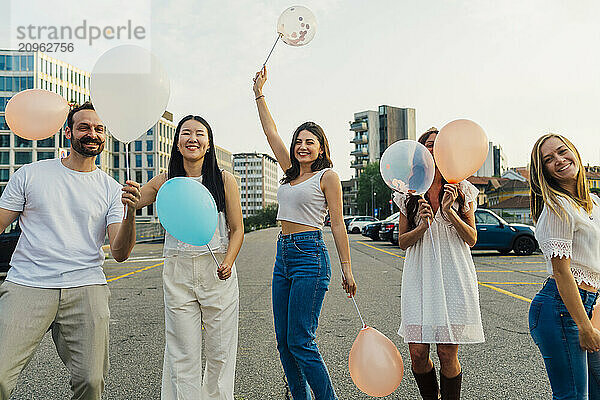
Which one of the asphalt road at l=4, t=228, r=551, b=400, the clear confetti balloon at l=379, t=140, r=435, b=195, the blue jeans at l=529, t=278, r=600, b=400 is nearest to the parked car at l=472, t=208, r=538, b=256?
the asphalt road at l=4, t=228, r=551, b=400

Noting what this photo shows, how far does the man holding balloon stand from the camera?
276cm

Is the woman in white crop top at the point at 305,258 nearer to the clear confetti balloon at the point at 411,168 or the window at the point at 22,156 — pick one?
the clear confetti balloon at the point at 411,168

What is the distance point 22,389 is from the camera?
4.24m

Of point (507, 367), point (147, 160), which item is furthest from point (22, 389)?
point (147, 160)

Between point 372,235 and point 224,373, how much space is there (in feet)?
89.1

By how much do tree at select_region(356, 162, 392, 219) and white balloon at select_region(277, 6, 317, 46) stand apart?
7881cm

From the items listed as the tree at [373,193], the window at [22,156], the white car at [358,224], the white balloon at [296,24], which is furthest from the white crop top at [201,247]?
the window at [22,156]

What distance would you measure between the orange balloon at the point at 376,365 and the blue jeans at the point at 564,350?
0.94m

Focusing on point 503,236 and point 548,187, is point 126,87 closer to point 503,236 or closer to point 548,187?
point 548,187

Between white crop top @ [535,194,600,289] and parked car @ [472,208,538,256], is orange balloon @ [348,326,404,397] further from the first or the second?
parked car @ [472,208,538,256]

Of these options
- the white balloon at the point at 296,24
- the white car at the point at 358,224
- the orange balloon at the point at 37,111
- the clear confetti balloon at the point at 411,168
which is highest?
the white balloon at the point at 296,24

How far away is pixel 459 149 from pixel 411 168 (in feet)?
1.06

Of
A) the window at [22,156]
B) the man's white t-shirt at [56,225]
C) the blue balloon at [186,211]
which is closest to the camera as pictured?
the man's white t-shirt at [56,225]

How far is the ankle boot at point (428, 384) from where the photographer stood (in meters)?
3.35
